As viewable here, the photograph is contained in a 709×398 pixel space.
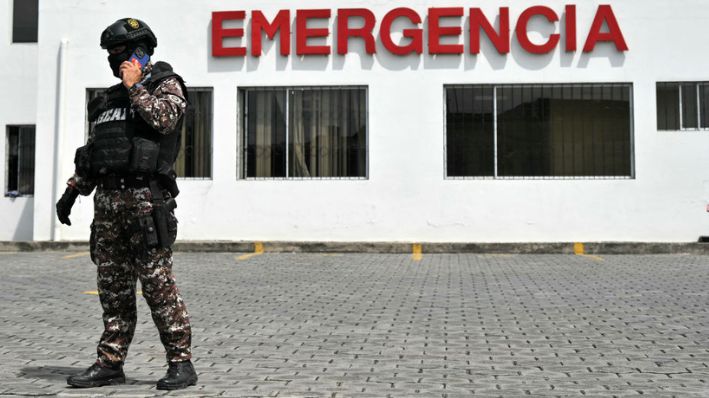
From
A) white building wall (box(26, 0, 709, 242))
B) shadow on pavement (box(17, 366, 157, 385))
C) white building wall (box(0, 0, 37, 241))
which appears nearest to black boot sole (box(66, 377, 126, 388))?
shadow on pavement (box(17, 366, 157, 385))

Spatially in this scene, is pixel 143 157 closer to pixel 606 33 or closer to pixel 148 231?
pixel 148 231

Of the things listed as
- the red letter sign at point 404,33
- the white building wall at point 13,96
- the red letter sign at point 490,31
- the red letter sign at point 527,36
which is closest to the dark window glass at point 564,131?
the red letter sign at point 527,36

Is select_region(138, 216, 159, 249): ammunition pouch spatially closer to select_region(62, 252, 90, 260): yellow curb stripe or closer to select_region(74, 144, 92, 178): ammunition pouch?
select_region(74, 144, 92, 178): ammunition pouch

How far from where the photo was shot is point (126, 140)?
412cm

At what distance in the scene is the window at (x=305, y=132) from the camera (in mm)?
15102

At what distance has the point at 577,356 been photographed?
5203 mm

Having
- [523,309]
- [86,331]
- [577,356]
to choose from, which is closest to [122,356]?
[86,331]

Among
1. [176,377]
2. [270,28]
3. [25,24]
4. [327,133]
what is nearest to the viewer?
[176,377]

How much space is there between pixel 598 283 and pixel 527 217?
5.17 m

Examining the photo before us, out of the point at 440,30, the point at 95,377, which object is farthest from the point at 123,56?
the point at 440,30

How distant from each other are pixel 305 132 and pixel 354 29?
227 cm

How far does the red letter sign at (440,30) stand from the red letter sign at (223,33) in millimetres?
3718

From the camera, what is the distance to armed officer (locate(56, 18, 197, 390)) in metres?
4.10

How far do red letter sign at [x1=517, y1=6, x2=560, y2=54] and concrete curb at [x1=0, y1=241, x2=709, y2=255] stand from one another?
12.4 feet
